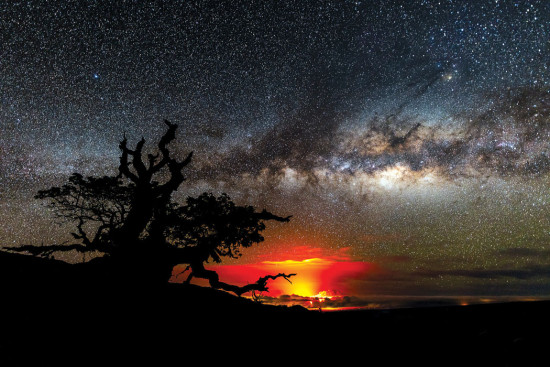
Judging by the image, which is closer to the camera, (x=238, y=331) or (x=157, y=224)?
(x=238, y=331)

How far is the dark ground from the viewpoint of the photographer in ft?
11.9

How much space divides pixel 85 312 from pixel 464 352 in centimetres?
771

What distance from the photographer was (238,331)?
6.62 metres

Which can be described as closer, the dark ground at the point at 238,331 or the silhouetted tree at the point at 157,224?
the dark ground at the point at 238,331

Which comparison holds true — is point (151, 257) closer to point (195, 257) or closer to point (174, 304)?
point (195, 257)

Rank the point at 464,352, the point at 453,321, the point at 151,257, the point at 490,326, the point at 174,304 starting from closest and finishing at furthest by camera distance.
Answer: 1. the point at 464,352
2. the point at 490,326
3. the point at 453,321
4. the point at 174,304
5. the point at 151,257

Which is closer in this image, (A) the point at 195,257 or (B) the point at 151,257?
(B) the point at 151,257

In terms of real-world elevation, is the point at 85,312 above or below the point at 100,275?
below

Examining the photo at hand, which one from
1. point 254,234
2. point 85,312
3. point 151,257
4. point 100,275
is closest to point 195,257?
point 151,257

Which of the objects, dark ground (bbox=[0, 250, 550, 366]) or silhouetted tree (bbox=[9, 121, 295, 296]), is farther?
silhouetted tree (bbox=[9, 121, 295, 296])

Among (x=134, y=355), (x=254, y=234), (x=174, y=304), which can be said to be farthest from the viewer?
(x=254, y=234)

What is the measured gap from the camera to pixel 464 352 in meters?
3.41

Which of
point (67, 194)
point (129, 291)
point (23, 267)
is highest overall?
point (67, 194)

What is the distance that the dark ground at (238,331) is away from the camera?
3.63 metres
